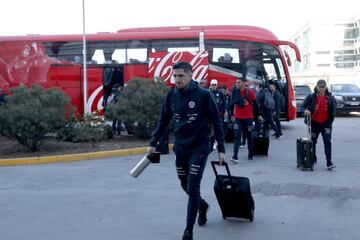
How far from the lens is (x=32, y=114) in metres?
11.5

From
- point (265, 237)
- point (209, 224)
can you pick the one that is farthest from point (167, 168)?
point (265, 237)

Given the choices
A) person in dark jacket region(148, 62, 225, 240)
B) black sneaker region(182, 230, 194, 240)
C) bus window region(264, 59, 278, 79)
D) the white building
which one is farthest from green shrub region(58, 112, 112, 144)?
the white building

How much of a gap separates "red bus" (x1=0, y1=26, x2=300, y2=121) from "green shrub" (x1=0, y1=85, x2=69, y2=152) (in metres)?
4.84

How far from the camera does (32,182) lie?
886cm

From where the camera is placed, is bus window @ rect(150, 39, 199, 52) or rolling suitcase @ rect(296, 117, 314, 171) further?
bus window @ rect(150, 39, 199, 52)

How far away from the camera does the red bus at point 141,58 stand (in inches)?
651

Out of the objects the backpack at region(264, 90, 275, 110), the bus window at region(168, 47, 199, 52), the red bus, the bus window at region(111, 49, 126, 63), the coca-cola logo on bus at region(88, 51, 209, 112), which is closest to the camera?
the backpack at region(264, 90, 275, 110)

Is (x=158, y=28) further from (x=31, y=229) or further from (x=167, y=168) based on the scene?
(x=31, y=229)

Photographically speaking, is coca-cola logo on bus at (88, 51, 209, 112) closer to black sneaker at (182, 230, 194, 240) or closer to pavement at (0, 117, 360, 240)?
pavement at (0, 117, 360, 240)

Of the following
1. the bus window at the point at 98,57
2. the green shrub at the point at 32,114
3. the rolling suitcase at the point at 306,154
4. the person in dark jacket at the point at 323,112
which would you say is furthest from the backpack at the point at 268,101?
the bus window at the point at 98,57

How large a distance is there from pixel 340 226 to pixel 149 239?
216 cm

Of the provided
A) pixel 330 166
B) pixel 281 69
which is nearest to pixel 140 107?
pixel 330 166

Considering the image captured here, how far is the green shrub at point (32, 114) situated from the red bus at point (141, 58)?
4.84m

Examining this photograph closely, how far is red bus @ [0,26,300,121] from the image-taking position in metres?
16.5
